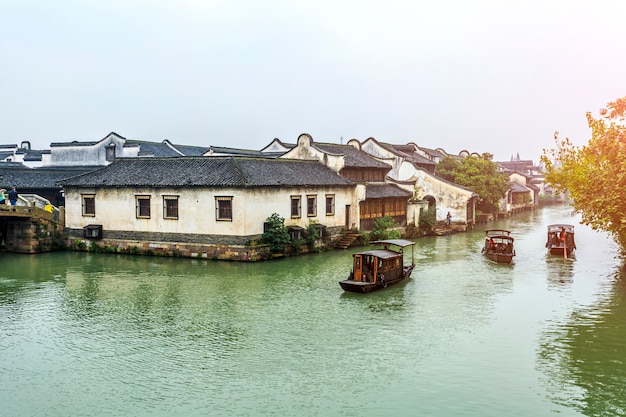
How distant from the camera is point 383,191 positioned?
4416 cm

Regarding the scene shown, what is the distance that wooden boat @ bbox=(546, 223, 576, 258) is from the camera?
112 ft

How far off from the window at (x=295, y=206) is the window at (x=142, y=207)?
8.07 m

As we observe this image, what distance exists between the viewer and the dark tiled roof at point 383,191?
1664 inches

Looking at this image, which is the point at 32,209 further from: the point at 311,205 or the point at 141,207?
the point at 311,205

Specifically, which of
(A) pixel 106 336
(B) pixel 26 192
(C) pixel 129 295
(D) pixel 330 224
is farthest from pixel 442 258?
(B) pixel 26 192

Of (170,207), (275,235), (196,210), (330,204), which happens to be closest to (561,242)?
(330,204)

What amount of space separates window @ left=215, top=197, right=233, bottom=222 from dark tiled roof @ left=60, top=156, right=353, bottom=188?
80 centimetres

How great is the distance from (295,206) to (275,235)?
10.8ft

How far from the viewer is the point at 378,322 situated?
62.4 ft

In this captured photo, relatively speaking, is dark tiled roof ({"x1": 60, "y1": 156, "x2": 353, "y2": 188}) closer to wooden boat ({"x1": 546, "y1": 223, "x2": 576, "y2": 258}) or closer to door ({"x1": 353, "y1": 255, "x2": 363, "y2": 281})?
door ({"x1": 353, "y1": 255, "x2": 363, "y2": 281})

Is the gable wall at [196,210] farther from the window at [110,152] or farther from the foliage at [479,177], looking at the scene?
the foliage at [479,177]

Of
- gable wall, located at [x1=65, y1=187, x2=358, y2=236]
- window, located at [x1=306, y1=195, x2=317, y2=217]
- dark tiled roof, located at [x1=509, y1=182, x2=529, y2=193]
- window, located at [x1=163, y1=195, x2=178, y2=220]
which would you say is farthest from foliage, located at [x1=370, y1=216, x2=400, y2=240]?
dark tiled roof, located at [x1=509, y1=182, x2=529, y2=193]

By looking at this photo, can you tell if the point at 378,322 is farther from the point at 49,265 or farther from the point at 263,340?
the point at 49,265

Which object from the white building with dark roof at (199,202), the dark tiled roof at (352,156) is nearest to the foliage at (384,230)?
the white building with dark roof at (199,202)
